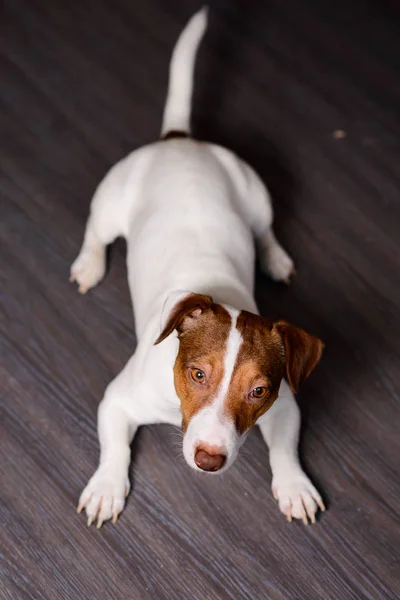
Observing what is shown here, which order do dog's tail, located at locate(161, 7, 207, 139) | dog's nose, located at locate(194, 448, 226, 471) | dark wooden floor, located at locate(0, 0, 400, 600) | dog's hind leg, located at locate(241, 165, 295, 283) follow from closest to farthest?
dog's nose, located at locate(194, 448, 226, 471)
dark wooden floor, located at locate(0, 0, 400, 600)
dog's hind leg, located at locate(241, 165, 295, 283)
dog's tail, located at locate(161, 7, 207, 139)

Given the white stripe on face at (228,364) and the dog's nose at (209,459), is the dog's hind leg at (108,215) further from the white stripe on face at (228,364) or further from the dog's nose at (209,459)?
the dog's nose at (209,459)

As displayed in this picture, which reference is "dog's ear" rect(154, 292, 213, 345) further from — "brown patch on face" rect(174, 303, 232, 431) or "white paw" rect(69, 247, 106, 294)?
"white paw" rect(69, 247, 106, 294)

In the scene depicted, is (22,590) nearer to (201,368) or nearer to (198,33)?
(201,368)

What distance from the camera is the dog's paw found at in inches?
110

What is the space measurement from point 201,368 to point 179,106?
1570 millimetres

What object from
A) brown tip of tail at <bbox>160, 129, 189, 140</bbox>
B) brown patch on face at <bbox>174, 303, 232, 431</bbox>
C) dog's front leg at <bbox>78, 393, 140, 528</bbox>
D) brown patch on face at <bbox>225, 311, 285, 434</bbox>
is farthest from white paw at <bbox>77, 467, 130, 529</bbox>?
brown tip of tail at <bbox>160, 129, 189, 140</bbox>

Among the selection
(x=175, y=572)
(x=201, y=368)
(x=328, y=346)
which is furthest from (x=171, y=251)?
(x=175, y=572)

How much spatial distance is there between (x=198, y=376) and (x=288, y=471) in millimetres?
755

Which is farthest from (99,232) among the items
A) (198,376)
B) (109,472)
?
(198,376)

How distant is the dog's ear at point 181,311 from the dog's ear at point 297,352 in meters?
0.24

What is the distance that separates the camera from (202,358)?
7.39ft

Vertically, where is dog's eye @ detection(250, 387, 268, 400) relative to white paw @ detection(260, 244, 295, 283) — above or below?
above

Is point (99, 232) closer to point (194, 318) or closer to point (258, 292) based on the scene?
point (258, 292)

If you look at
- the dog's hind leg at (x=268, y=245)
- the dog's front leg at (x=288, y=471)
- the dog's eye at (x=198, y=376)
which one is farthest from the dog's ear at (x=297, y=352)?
the dog's hind leg at (x=268, y=245)
